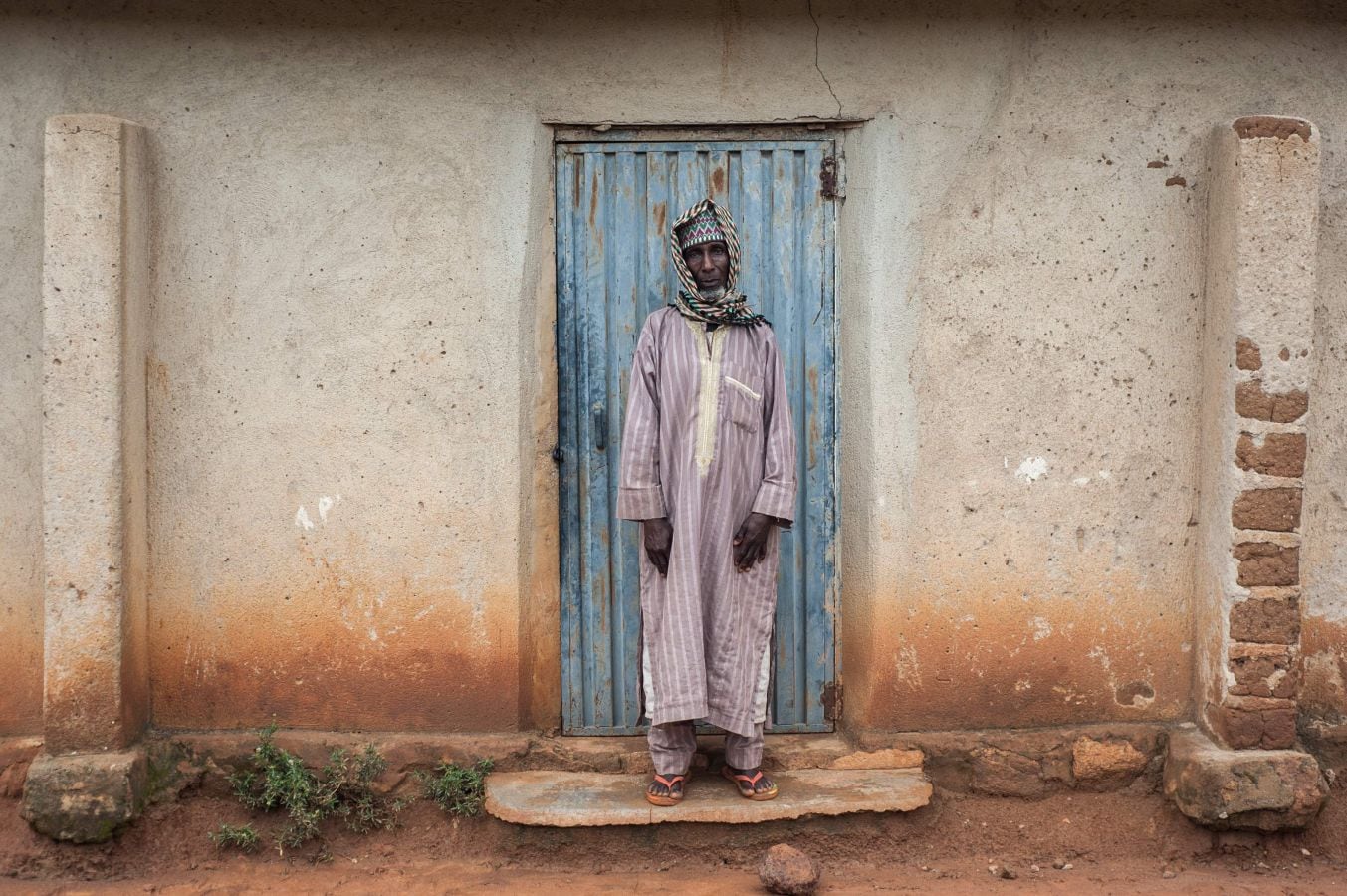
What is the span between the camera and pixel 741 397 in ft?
12.5

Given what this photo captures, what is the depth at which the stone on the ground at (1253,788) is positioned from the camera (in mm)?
3887

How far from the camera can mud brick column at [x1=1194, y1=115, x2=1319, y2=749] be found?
3863mm

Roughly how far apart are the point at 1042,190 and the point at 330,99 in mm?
2443

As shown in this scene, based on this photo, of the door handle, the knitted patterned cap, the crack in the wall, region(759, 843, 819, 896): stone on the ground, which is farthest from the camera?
the door handle

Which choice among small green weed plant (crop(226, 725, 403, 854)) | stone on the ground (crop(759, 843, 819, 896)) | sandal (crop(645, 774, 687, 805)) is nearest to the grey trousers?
sandal (crop(645, 774, 687, 805))

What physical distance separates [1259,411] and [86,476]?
3.80 meters

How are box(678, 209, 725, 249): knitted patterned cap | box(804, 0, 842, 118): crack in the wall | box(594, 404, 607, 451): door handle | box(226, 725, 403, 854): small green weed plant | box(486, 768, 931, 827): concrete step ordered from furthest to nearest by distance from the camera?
box(594, 404, 607, 451): door handle → box(804, 0, 842, 118): crack in the wall → box(226, 725, 403, 854): small green weed plant → box(486, 768, 931, 827): concrete step → box(678, 209, 725, 249): knitted patterned cap

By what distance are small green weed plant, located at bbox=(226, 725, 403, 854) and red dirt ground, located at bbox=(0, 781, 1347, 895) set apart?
0.19ft

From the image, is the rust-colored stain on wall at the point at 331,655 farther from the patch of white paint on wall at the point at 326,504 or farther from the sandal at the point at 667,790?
the sandal at the point at 667,790

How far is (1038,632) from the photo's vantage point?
417 cm

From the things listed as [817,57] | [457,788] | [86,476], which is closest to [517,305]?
[817,57]

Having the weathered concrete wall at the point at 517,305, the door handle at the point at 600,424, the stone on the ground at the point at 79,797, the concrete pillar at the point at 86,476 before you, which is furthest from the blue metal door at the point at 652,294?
the stone on the ground at the point at 79,797

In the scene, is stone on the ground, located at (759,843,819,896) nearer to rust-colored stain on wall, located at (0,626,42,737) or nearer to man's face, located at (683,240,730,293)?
man's face, located at (683,240,730,293)

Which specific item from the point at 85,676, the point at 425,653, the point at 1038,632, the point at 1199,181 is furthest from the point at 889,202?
the point at 85,676
